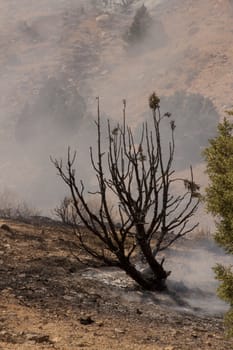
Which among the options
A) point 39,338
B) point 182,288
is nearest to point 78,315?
point 39,338

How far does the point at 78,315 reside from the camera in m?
6.14

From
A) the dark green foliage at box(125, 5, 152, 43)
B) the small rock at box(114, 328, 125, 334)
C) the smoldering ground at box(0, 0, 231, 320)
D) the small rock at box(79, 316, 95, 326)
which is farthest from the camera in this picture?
the dark green foliage at box(125, 5, 152, 43)

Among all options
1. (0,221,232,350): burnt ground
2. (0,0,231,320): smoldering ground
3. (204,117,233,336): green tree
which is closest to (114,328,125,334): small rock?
(0,221,232,350): burnt ground

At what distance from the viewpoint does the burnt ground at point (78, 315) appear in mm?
5135

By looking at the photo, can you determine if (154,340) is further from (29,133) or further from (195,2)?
(195,2)

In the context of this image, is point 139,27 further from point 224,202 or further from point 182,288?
point 224,202

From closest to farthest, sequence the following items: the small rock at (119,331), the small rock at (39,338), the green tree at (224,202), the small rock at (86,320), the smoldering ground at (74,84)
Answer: the small rock at (39,338)
the green tree at (224,202)
the small rock at (119,331)
the small rock at (86,320)
the smoldering ground at (74,84)

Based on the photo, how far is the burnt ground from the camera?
5.14 m

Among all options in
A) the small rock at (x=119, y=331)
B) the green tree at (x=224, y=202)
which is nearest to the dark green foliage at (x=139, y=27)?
the green tree at (x=224, y=202)

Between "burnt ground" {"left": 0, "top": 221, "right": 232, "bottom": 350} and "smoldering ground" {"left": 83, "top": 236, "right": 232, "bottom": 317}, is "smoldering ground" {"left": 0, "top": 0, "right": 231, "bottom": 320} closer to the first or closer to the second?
"smoldering ground" {"left": 83, "top": 236, "right": 232, "bottom": 317}

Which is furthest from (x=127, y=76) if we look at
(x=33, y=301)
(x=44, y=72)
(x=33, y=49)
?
(x=33, y=301)

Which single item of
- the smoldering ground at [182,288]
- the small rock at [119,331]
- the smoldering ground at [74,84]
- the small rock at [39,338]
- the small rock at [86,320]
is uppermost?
the smoldering ground at [74,84]

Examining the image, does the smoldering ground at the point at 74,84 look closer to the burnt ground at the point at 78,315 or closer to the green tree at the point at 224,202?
the burnt ground at the point at 78,315

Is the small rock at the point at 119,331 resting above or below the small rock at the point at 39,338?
above
